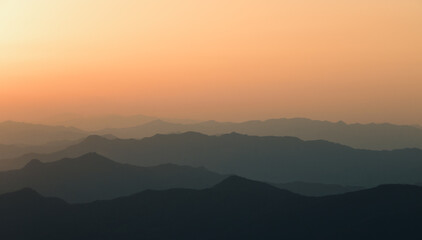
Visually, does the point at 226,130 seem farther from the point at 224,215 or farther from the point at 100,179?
the point at 224,215

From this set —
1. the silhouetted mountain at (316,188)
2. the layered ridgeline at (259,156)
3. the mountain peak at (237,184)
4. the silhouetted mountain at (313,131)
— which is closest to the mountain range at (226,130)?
the silhouetted mountain at (313,131)

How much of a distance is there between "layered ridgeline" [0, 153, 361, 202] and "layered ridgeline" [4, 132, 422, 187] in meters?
2.51

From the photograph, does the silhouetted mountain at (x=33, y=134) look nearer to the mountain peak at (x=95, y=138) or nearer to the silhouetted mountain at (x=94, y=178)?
the mountain peak at (x=95, y=138)

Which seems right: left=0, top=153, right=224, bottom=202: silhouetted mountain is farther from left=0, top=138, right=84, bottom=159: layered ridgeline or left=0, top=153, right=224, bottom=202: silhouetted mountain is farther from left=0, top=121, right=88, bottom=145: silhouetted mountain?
left=0, top=138, right=84, bottom=159: layered ridgeline

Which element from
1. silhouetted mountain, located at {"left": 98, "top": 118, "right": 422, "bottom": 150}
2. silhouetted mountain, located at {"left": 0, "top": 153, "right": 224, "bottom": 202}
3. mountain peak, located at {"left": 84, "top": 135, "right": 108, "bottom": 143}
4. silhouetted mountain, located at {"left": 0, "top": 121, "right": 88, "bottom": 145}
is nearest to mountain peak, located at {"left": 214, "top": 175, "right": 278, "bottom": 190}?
silhouetted mountain, located at {"left": 0, "top": 153, "right": 224, "bottom": 202}

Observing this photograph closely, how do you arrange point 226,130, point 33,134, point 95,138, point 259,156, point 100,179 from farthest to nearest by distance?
point 259,156, point 95,138, point 33,134, point 226,130, point 100,179

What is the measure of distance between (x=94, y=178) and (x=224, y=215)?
1295 cm

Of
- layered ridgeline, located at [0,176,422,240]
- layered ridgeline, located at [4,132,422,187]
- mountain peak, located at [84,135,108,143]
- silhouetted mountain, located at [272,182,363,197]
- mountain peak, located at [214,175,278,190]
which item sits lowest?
layered ridgeline, located at [0,176,422,240]

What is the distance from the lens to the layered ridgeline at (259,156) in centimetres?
4484

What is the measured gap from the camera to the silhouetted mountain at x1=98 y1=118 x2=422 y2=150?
3862 cm

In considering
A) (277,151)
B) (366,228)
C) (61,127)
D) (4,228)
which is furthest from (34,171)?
(366,228)

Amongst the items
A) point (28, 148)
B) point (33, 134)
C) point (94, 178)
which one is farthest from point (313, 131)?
point (28, 148)

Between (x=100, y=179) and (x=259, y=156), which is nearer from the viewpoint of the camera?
(x=100, y=179)

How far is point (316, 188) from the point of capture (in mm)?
41250
